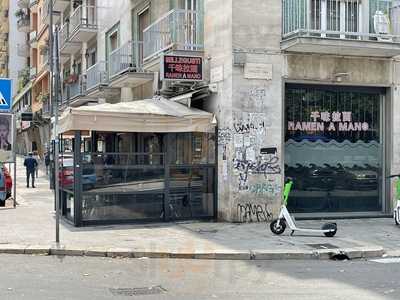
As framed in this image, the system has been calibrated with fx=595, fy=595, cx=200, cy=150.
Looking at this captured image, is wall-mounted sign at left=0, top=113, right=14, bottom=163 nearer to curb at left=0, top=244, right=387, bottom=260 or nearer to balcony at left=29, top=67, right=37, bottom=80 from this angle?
curb at left=0, top=244, right=387, bottom=260

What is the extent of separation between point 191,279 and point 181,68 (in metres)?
7.08

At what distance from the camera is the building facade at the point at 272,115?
13.6 m

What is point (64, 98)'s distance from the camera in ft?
102

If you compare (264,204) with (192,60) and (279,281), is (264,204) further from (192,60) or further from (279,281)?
(279,281)

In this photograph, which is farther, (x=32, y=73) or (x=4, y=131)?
(x=32, y=73)

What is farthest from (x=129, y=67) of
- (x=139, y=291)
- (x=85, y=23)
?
(x=139, y=291)

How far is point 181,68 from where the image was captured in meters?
14.2

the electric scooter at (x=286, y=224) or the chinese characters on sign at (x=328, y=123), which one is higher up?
the chinese characters on sign at (x=328, y=123)

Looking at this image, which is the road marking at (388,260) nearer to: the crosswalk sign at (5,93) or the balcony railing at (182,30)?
the balcony railing at (182,30)

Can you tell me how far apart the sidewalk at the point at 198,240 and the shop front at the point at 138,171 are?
0.42m

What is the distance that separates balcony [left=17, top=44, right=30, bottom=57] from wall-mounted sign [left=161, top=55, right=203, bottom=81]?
47280 millimetres

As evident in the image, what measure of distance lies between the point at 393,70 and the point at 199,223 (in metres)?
6.21

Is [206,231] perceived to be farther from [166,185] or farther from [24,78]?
[24,78]

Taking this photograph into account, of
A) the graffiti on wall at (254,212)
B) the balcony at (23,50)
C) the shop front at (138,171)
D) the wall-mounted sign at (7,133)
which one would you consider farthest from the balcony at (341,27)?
the balcony at (23,50)
